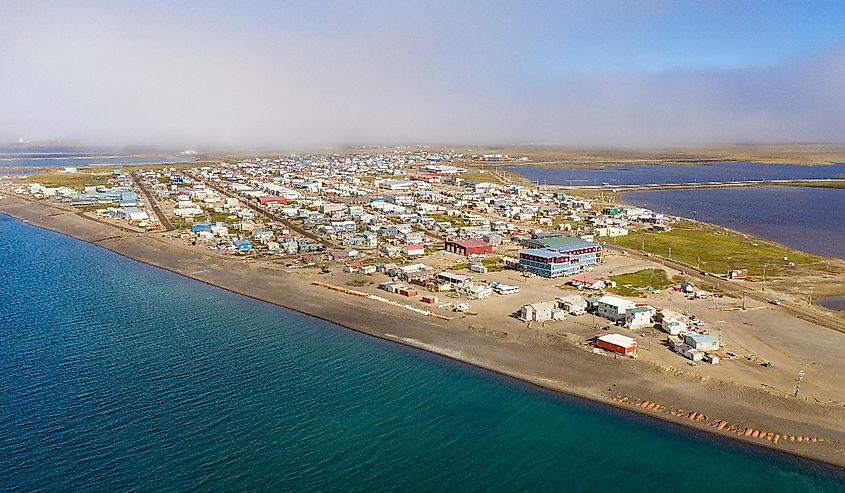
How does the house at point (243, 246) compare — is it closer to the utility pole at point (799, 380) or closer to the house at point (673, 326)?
the house at point (673, 326)

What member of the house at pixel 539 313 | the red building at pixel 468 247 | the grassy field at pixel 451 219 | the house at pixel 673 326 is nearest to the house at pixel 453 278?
the house at pixel 539 313

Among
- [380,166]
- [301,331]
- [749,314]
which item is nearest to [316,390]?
[301,331]

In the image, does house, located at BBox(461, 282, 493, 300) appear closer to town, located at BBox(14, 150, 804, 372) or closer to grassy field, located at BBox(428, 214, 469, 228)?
town, located at BBox(14, 150, 804, 372)

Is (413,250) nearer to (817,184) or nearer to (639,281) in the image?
(639,281)

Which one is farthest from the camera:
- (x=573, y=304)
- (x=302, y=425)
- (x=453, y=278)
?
(x=453, y=278)

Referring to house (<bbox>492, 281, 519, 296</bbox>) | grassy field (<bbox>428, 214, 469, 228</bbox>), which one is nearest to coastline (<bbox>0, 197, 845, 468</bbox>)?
house (<bbox>492, 281, 519, 296</bbox>)

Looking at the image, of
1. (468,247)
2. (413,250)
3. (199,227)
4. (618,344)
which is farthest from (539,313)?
(199,227)
